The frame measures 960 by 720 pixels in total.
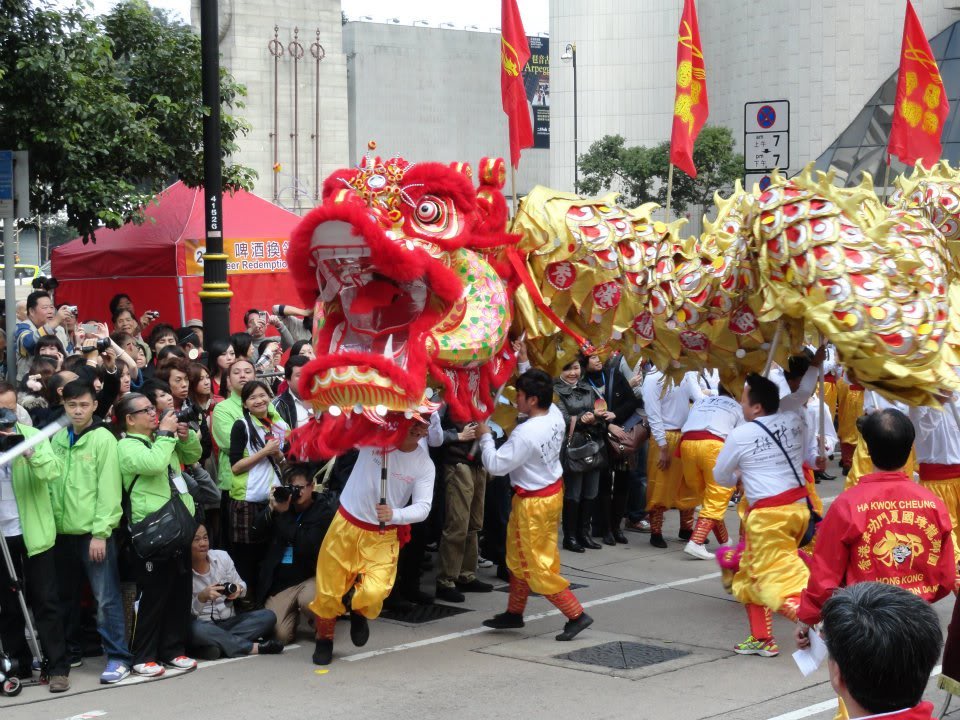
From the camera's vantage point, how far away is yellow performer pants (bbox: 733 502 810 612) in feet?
23.7

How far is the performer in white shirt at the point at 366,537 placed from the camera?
7098 millimetres

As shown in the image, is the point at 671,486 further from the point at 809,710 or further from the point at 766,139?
the point at 809,710

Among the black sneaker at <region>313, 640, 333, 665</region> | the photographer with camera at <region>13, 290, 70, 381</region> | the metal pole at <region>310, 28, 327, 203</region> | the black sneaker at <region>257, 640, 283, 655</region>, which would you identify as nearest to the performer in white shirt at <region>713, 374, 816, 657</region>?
the black sneaker at <region>313, 640, 333, 665</region>

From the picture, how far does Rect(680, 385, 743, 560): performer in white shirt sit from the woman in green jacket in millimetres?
4224

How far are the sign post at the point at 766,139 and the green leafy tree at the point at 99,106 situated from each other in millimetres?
5092

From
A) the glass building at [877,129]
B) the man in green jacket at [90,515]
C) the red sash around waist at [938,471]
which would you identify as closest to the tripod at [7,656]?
the man in green jacket at [90,515]

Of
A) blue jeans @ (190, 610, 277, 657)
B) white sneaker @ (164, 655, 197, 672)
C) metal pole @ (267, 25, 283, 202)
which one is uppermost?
metal pole @ (267, 25, 283, 202)

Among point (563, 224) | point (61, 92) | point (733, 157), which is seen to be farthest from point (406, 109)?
point (563, 224)

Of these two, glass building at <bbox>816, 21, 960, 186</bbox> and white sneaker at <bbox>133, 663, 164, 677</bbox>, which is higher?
glass building at <bbox>816, 21, 960, 186</bbox>

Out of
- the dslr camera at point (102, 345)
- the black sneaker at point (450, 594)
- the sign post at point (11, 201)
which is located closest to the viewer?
the black sneaker at point (450, 594)

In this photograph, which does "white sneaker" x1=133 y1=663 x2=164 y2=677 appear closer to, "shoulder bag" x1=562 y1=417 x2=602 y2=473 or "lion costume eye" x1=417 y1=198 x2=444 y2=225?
"lion costume eye" x1=417 y1=198 x2=444 y2=225

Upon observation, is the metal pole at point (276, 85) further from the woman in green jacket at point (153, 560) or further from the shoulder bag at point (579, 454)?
the woman in green jacket at point (153, 560)

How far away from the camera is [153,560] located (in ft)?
22.7

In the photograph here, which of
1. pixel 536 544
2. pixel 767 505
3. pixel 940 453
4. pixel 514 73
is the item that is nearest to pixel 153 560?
pixel 536 544
